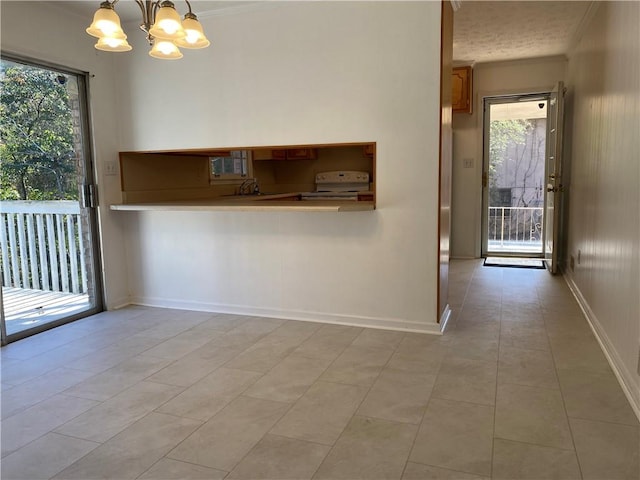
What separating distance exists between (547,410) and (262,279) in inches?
85.1

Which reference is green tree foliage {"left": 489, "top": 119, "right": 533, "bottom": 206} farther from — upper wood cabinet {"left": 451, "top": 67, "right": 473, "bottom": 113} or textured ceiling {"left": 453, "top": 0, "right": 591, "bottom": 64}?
textured ceiling {"left": 453, "top": 0, "right": 591, "bottom": 64}

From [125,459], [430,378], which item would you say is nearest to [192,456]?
[125,459]

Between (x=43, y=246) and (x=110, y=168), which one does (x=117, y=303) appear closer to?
(x=43, y=246)

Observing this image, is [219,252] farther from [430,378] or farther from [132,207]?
[430,378]

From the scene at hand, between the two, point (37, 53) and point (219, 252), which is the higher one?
point (37, 53)

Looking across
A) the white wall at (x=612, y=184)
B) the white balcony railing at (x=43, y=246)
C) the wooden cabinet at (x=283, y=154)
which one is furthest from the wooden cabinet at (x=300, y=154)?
the white wall at (x=612, y=184)

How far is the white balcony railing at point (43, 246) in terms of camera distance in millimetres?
3225

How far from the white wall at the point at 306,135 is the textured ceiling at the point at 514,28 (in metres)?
1.20

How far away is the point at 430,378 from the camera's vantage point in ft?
8.16

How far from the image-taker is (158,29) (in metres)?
1.96

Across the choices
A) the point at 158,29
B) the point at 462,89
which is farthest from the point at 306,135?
the point at 462,89

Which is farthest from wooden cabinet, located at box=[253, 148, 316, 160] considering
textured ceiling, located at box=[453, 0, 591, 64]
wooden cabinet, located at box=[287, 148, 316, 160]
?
textured ceiling, located at box=[453, 0, 591, 64]

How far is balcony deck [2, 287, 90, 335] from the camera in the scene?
10.7 feet

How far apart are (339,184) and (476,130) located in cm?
193
